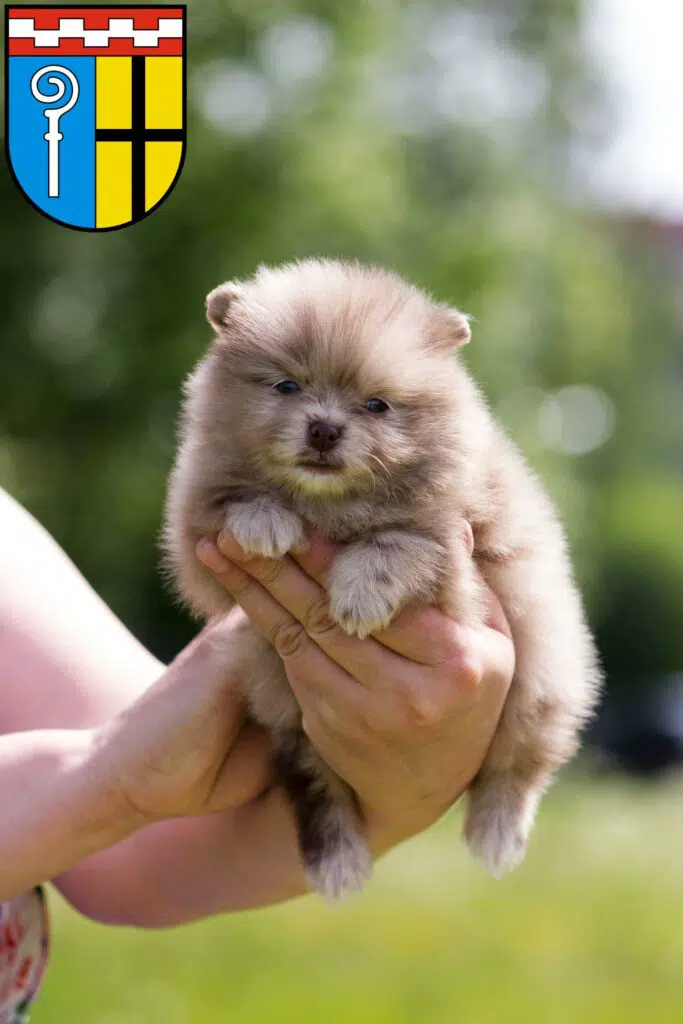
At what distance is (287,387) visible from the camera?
2.37 meters

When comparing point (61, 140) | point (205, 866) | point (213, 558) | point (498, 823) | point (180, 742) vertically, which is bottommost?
point (205, 866)

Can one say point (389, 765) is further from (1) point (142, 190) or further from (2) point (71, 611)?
(1) point (142, 190)

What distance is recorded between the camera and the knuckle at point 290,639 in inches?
93.4

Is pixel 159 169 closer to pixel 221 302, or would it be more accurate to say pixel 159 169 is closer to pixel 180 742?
pixel 221 302

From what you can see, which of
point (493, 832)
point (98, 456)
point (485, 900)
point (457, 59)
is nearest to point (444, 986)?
point (485, 900)

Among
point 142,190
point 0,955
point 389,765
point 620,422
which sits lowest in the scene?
point 620,422

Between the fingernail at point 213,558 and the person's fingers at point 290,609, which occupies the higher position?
the fingernail at point 213,558

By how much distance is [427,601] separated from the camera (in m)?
2.36

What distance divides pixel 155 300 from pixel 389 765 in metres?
10.7

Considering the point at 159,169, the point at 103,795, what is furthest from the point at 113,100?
the point at 103,795

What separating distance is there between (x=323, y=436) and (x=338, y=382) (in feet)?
0.47

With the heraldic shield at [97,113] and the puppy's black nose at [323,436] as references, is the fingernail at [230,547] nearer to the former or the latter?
the puppy's black nose at [323,436]

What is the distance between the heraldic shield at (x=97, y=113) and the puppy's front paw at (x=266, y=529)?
2666 millimetres

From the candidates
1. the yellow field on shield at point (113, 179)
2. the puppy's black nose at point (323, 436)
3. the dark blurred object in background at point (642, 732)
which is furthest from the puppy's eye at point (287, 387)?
the dark blurred object in background at point (642, 732)
